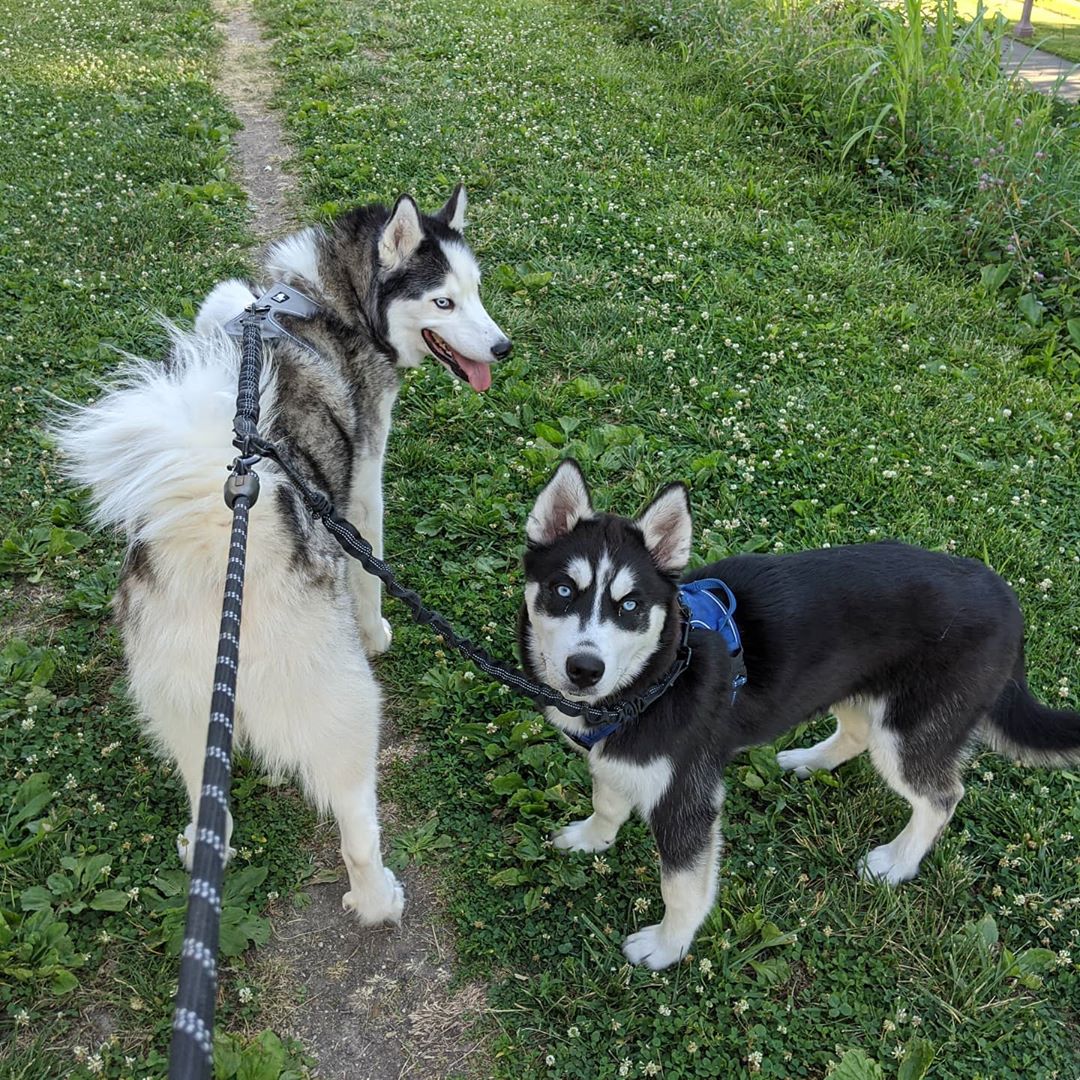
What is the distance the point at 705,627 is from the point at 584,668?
22.9 inches

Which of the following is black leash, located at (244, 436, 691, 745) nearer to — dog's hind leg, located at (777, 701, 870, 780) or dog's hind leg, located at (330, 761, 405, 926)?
dog's hind leg, located at (330, 761, 405, 926)

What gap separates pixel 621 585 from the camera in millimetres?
2527

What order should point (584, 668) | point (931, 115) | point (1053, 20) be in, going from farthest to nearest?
point (1053, 20) < point (931, 115) < point (584, 668)

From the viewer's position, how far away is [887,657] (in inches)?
109

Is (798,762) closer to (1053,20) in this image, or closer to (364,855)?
(364,855)

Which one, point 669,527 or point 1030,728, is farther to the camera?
point 1030,728

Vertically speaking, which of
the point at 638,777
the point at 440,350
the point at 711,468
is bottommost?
the point at 711,468

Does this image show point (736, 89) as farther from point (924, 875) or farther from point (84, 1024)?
point (84, 1024)

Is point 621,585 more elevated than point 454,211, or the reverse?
point 454,211

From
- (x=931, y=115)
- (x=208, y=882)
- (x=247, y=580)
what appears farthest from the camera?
(x=931, y=115)

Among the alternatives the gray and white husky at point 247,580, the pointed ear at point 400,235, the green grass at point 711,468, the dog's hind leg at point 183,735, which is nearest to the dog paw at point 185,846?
the gray and white husky at point 247,580

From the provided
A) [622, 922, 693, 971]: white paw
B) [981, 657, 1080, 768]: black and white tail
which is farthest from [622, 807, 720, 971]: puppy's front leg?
[981, 657, 1080, 768]: black and white tail

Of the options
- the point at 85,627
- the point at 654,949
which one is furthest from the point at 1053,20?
the point at 85,627

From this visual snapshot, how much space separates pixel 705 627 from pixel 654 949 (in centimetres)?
105
